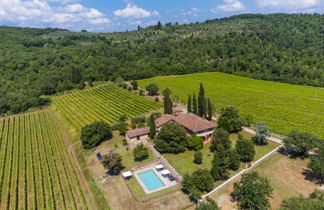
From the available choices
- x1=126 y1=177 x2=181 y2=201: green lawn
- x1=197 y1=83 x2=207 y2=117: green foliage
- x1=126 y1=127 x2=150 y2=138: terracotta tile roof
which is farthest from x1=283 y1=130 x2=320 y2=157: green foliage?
x1=126 y1=127 x2=150 y2=138: terracotta tile roof

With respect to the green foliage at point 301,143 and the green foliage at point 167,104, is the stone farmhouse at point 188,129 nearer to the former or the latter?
the green foliage at point 167,104

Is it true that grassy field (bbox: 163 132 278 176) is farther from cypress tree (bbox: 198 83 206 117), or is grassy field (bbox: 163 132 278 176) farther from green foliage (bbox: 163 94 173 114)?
green foliage (bbox: 163 94 173 114)

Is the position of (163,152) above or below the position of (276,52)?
below

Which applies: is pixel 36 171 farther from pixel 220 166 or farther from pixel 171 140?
pixel 220 166

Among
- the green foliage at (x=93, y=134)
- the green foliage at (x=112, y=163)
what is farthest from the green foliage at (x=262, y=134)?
the green foliage at (x=93, y=134)

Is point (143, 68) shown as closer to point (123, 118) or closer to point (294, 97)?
point (123, 118)

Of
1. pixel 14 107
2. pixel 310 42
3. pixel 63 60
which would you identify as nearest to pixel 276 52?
pixel 310 42

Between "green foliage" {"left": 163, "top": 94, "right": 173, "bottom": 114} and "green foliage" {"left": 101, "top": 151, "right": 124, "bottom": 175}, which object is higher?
"green foliage" {"left": 163, "top": 94, "right": 173, "bottom": 114}
